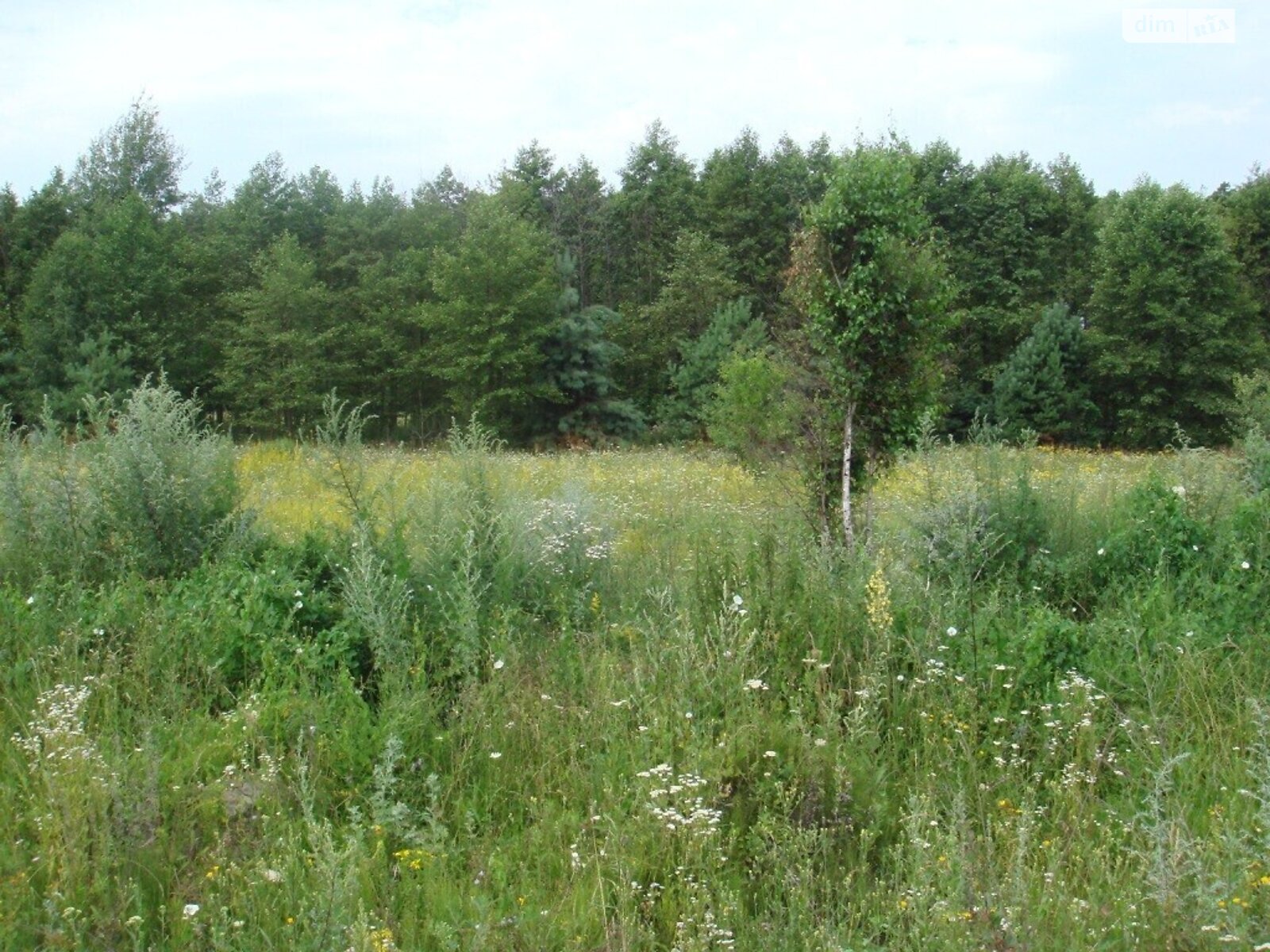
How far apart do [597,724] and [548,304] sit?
35529 mm

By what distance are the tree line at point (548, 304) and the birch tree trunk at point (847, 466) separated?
73.2ft

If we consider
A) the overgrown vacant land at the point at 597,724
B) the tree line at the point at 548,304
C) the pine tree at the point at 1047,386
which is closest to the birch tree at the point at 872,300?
the overgrown vacant land at the point at 597,724

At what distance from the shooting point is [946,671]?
15.9 feet

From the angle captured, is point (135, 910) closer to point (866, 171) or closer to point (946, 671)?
point (946, 671)

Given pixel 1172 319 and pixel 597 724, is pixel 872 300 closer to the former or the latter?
pixel 597 724

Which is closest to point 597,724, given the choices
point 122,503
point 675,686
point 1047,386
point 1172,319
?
point 675,686

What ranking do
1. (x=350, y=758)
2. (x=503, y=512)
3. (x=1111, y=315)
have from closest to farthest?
(x=350, y=758), (x=503, y=512), (x=1111, y=315)

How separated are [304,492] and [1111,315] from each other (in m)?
38.0

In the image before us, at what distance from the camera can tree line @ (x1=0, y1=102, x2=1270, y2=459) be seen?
37250 mm

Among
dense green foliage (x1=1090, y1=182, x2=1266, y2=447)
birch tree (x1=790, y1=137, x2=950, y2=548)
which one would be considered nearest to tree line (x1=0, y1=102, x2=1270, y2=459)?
dense green foliage (x1=1090, y1=182, x2=1266, y2=447)

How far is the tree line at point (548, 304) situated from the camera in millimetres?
37250

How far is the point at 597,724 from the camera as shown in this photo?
451 cm

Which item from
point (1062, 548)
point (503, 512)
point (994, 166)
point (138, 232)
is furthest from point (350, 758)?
point (994, 166)

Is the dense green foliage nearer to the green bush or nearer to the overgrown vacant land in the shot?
the overgrown vacant land
